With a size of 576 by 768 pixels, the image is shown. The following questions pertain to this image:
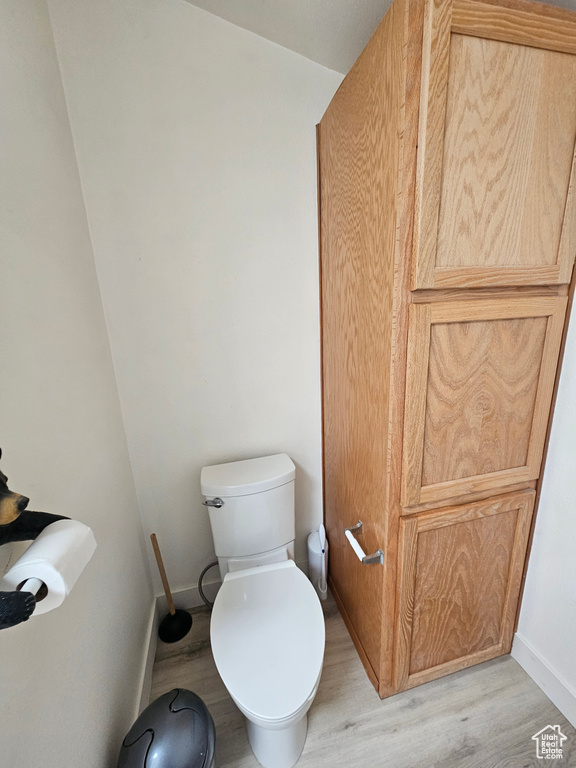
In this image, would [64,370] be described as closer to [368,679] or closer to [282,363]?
[282,363]

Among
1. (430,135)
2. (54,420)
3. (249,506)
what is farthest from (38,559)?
(430,135)

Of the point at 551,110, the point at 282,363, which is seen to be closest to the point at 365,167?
the point at 551,110

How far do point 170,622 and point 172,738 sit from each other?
26.9 inches

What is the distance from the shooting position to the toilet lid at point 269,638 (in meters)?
0.91

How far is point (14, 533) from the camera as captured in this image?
0.53 meters

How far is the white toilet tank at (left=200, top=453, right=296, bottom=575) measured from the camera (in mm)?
1273

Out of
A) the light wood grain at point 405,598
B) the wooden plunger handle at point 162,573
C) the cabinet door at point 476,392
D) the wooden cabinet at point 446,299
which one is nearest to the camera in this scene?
the wooden cabinet at point 446,299

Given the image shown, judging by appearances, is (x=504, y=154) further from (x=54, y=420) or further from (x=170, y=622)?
(x=170, y=622)

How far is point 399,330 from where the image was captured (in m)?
0.87

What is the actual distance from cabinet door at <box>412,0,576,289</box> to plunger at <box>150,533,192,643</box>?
58.7 inches

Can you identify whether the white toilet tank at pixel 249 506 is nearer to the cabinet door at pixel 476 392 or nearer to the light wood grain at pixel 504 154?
the cabinet door at pixel 476 392

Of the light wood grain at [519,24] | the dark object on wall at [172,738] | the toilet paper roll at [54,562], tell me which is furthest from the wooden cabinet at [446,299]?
the toilet paper roll at [54,562]

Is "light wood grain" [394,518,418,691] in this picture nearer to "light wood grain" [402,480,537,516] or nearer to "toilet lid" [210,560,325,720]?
"light wood grain" [402,480,537,516]

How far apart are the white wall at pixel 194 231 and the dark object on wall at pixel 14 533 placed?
31.7 inches
